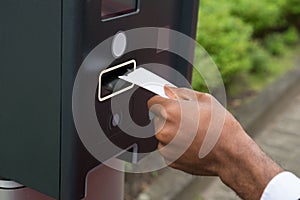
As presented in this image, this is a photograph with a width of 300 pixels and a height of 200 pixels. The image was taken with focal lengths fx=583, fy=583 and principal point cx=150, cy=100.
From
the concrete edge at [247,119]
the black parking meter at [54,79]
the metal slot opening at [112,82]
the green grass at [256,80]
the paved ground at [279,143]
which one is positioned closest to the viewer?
the black parking meter at [54,79]

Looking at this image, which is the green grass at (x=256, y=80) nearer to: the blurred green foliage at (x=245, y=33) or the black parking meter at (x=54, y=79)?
the blurred green foliage at (x=245, y=33)

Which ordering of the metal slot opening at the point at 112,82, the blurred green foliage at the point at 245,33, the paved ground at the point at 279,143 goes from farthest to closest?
the blurred green foliage at the point at 245,33 < the paved ground at the point at 279,143 < the metal slot opening at the point at 112,82

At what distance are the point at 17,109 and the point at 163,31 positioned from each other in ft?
1.40

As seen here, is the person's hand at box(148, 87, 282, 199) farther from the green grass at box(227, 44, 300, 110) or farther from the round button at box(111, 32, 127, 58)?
the green grass at box(227, 44, 300, 110)

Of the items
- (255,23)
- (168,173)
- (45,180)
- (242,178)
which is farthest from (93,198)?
(255,23)

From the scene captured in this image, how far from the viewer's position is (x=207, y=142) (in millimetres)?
1349

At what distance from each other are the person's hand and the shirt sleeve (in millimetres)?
14

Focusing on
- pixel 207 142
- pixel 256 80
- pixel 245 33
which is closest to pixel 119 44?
pixel 207 142

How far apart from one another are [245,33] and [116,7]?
3336 millimetres

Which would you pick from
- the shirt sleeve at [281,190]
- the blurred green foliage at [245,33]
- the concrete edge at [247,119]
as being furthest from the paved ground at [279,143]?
the shirt sleeve at [281,190]

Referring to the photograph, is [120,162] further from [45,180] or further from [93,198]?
[45,180]

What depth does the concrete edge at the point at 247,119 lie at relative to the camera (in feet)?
10.9

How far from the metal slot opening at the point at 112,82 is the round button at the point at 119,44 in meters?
0.03

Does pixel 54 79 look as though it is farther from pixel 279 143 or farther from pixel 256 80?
pixel 256 80
